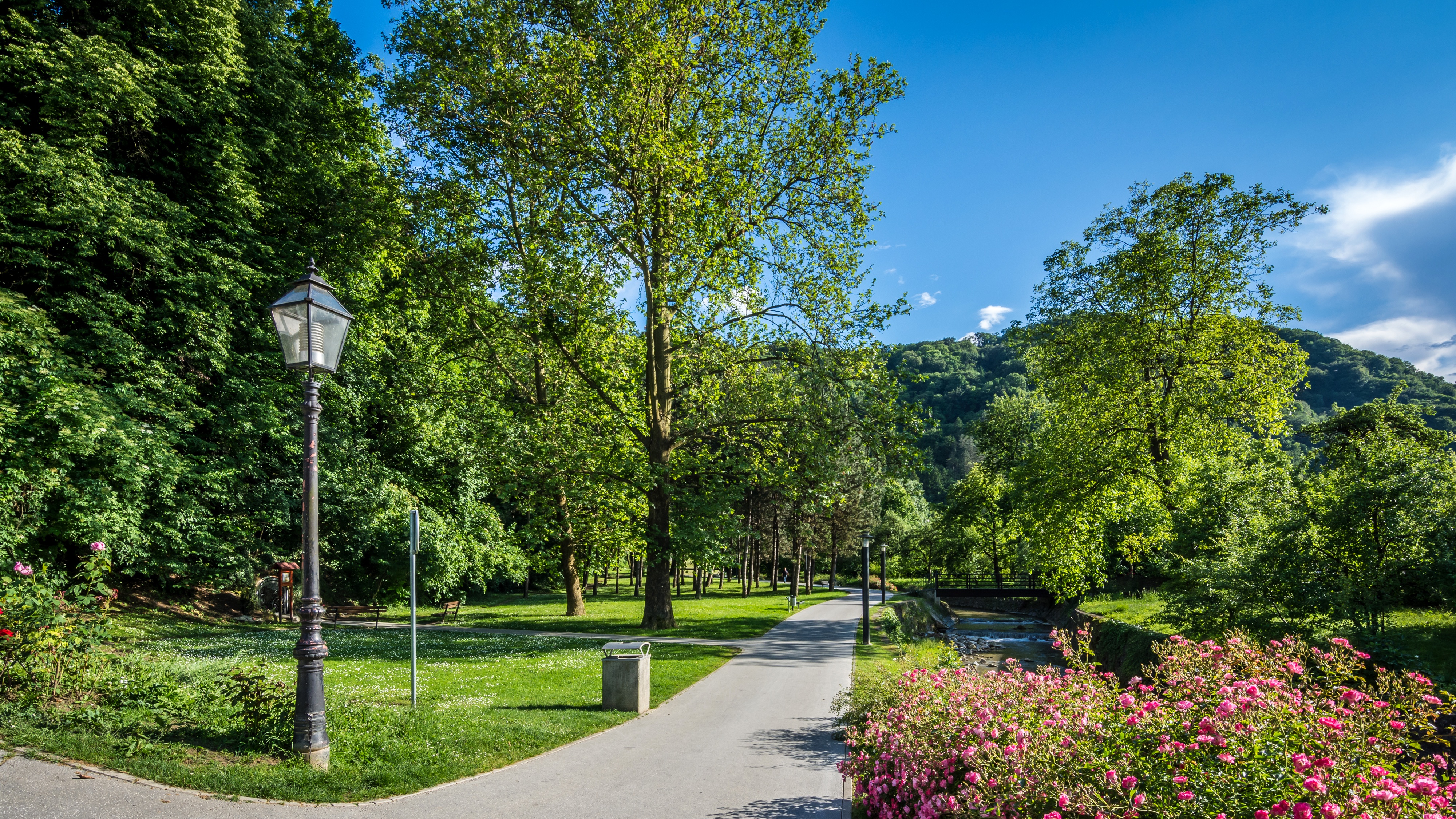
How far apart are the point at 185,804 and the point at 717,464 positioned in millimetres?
14558

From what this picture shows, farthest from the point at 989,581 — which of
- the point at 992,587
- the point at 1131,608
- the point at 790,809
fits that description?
the point at 790,809

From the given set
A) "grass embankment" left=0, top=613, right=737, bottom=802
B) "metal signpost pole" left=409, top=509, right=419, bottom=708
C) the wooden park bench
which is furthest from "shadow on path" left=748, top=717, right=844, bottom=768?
the wooden park bench

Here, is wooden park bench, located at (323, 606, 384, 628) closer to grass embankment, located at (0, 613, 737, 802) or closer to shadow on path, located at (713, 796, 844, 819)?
grass embankment, located at (0, 613, 737, 802)

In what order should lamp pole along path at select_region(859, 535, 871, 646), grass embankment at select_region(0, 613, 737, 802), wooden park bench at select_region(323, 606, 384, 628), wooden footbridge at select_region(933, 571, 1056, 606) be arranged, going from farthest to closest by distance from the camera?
wooden footbridge at select_region(933, 571, 1056, 606) < wooden park bench at select_region(323, 606, 384, 628) < lamp pole along path at select_region(859, 535, 871, 646) < grass embankment at select_region(0, 613, 737, 802)

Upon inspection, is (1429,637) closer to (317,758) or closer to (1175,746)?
(1175,746)

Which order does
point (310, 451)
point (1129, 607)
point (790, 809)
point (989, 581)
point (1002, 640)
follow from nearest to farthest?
point (790, 809) < point (310, 451) < point (1129, 607) < point (1002, 640) < point (989, 581)

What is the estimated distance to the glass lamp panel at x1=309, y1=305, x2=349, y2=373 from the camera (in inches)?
277

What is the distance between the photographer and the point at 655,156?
53.3ft

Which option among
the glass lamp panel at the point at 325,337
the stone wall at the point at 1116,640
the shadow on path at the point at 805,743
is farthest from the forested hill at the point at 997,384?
the glass lamp panel at the point at 325,337

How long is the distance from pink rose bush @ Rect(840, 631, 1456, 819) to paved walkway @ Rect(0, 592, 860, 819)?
3.82 ft

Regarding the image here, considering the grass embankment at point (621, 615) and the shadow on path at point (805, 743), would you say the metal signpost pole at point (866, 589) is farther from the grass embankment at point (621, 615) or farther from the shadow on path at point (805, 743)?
the shadow on path at point (805, 743)

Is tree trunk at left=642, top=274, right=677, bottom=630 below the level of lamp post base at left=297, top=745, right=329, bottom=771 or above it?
above

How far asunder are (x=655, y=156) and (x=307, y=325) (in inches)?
422

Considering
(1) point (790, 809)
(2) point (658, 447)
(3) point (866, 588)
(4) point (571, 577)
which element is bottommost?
(4) point (571, 577)
